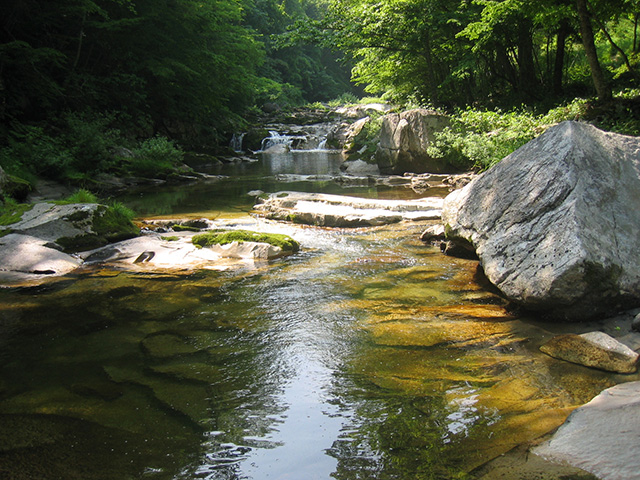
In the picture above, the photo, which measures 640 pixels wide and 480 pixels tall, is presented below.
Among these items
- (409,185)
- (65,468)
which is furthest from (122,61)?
(65,468)

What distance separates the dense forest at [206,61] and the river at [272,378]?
8.32 m

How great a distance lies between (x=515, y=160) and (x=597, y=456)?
3.58 meters

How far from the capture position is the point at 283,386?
2971 mm

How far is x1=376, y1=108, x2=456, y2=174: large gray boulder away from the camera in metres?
13.6

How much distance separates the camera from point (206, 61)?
21016 mm

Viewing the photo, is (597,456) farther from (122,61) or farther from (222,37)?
(222,37)

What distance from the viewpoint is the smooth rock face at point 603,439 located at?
1.97m

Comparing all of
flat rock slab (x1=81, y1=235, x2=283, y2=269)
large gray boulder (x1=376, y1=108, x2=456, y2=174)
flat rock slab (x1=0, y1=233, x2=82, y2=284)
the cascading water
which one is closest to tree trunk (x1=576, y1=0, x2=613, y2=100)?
large gray boulder (x1=376, y1=108, x2=456, y2=174)

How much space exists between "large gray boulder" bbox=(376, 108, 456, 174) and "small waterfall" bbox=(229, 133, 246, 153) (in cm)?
1478

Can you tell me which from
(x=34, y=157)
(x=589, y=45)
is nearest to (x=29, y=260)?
(x=34, y=157)

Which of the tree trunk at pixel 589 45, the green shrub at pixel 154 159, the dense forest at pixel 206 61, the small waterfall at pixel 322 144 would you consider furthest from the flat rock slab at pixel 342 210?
the small waterfall at pixel 322 144

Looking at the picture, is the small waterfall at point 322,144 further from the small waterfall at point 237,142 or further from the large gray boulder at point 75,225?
the large gray boulder at point 75,225

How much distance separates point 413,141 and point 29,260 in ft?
36.8

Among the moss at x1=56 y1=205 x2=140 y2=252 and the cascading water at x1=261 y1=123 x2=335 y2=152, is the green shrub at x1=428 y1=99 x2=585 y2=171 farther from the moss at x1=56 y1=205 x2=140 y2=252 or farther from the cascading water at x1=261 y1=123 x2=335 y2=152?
the cascading water at x1=261 y1=123 x2=335 y2=152
